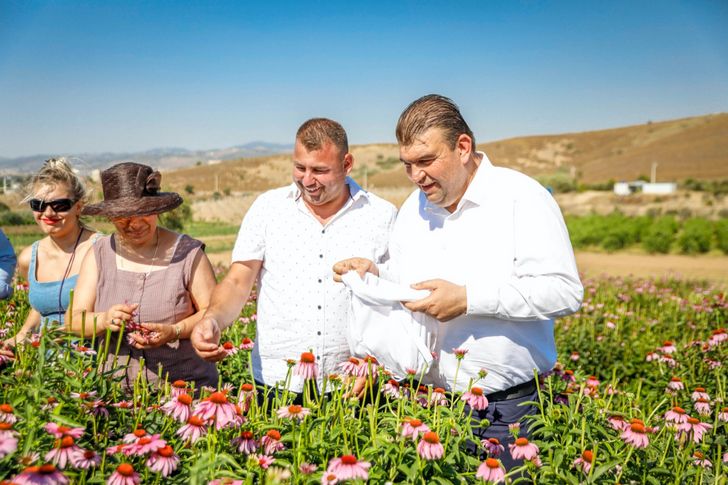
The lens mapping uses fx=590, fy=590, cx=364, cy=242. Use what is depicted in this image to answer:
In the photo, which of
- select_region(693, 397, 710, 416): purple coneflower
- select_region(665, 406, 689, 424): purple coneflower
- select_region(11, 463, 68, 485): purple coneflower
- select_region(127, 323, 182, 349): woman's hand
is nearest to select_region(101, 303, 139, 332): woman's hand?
select_region(127, 323, 182, 349): woman's hand

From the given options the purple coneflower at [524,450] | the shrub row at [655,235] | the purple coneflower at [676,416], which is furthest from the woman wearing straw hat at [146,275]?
the shrub row at [655,235]

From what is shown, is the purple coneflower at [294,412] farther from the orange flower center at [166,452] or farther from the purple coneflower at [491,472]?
the purple coneflower at [491,472]

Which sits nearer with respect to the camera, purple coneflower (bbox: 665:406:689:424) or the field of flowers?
the field of flowers

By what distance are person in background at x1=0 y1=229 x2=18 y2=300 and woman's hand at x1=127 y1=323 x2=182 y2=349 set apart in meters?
1.36

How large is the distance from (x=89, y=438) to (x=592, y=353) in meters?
4.35

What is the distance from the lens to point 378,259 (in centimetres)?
274

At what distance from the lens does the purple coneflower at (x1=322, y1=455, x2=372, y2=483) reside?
1.27 meters

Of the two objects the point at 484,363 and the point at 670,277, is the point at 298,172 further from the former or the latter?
the point at 670,277

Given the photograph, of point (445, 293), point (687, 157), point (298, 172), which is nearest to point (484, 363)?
point (445, 293)

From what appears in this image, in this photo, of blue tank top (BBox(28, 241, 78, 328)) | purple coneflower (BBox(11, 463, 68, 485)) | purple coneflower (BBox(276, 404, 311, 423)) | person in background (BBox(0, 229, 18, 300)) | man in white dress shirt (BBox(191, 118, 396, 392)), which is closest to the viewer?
purple coneflower (BBox(11, 463, 68, 485))

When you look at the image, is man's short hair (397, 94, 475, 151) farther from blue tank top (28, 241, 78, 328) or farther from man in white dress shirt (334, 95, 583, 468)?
blue tank top (28, 241, 78, 328)

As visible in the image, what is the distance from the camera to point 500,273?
2057 millimetres

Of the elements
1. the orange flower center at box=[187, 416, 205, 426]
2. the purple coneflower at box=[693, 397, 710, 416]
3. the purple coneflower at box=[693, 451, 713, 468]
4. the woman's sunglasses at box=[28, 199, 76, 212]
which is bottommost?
the purple coneflower at box=[693, 451, 713, 468]

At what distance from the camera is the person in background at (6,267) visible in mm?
3162
